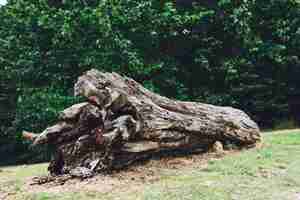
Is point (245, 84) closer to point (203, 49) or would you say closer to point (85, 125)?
point (203, 49)

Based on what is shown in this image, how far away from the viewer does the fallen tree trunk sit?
6.83m

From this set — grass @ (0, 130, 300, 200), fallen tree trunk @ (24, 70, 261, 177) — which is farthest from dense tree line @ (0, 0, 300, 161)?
grass @ (0, 130, 300, 200)

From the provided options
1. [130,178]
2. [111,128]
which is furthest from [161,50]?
[130,178]

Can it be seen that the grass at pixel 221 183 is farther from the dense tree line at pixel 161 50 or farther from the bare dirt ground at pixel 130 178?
the dense tree line at pixel 161 50

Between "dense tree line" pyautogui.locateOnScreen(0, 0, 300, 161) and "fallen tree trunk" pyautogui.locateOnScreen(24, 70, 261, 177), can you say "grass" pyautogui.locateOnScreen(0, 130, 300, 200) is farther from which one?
"dense tree line" pyautogui.locateOnScreen(0, 0, 300, 161)

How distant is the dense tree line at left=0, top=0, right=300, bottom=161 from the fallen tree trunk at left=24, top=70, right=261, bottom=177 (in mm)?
6569

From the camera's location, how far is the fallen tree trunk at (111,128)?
22.4ft

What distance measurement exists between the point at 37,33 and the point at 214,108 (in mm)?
8642

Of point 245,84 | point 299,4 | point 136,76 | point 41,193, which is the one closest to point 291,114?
point 245,84

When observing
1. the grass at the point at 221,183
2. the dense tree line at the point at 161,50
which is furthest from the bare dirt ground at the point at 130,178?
the dense tree line at the point at 161,50

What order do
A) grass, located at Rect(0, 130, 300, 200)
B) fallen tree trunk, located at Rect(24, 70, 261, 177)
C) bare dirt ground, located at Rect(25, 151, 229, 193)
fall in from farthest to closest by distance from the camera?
fallen tree trunk, located at Rect(24, 70, 261, 177)
bare dirt ground, located at Rect(25, 151, 229, 193)
grass, located at Rect(0, 130, 300, 200)

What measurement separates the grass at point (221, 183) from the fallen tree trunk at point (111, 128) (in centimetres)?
60

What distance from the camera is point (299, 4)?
14867mm

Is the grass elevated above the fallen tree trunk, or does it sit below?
below
